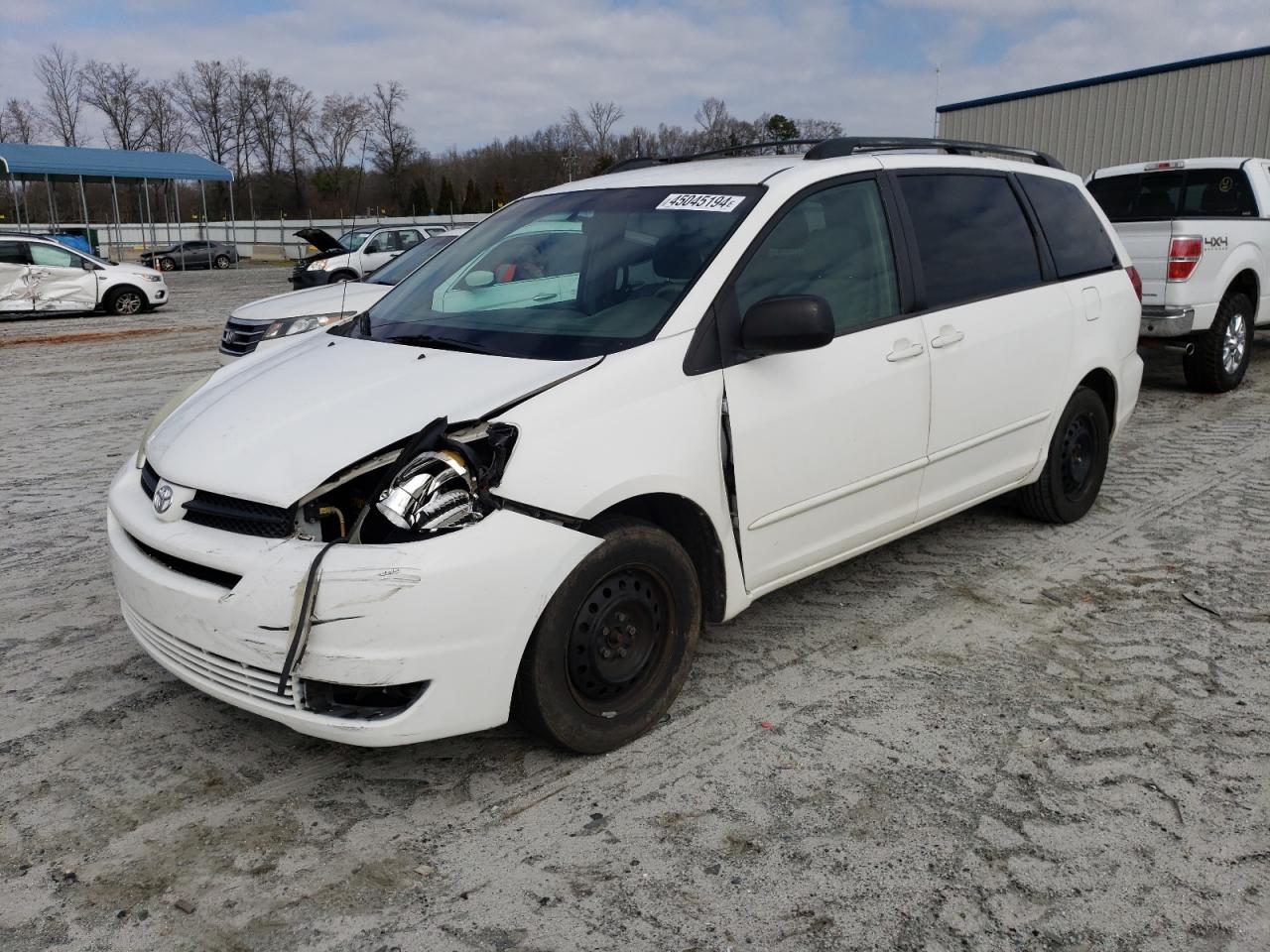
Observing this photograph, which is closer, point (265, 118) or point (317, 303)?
point (317, 303)

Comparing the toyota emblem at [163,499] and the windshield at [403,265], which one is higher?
the windshield at [403,265]

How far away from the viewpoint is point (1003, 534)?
5301 millimetres

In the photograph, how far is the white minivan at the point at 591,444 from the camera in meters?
2.77

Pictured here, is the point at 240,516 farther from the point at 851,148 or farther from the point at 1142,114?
the point at 1142,114

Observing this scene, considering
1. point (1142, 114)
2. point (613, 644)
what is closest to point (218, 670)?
point (613, 644)

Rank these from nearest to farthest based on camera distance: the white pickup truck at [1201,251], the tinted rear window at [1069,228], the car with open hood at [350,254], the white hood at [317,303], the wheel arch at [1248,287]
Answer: the tinted rear window at [1069,228], the white pickup truck at [1201,251], the white hood at [317,303], the wheel arch at [1248,287], the car with open hood at [350,254]

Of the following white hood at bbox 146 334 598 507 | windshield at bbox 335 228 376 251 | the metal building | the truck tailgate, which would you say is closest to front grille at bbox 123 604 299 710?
white hood at bbox 146 334 598 507

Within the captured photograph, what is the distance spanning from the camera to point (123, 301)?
19438mm

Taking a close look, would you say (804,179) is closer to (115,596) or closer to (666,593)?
(666,593)

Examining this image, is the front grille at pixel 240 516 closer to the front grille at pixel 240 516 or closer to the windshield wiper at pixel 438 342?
the front grille at pixel 240 516

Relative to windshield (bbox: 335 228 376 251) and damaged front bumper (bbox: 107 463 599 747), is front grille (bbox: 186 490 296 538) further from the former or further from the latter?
windshield (bbox: 335 228 376 251)

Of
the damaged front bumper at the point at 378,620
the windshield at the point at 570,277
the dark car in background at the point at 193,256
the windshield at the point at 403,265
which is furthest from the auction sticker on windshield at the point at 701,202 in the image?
the dark car in background at the point at 193,256

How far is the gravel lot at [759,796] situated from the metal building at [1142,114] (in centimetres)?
1833

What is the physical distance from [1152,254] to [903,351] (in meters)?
5.79
